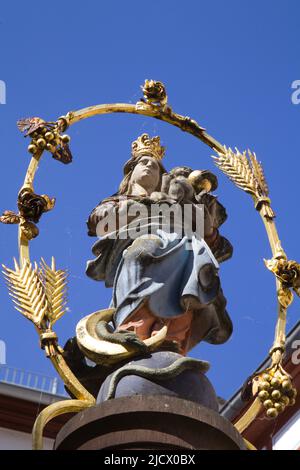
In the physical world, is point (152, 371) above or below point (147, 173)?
below

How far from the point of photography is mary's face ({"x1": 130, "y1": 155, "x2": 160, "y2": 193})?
6305mm

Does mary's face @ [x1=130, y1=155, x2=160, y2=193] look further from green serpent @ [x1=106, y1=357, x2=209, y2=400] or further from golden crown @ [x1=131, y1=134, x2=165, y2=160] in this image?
green serpent @ [x1=106, y1=357, x2=209, y2=400]

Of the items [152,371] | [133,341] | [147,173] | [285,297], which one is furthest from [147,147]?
[152,371]

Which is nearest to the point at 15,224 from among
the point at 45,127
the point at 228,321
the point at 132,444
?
the point at 45,127

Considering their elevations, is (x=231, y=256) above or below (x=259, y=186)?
below

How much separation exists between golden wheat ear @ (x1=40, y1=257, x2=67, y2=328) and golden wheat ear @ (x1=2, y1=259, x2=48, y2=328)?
34mm

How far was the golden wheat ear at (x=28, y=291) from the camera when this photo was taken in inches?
213

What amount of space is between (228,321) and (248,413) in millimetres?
605

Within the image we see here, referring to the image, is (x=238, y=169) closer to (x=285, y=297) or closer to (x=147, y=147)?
(x=147, y=147)

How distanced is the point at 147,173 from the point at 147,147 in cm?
34

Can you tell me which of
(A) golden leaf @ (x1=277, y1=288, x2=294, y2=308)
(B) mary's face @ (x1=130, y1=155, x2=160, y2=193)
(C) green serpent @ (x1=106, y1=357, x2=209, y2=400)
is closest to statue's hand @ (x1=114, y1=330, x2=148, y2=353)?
(C) green serpent @ (x1=106, y1=357, x2=209, y2=400)

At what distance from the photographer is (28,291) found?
5520mm

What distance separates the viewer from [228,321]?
5809 mm
